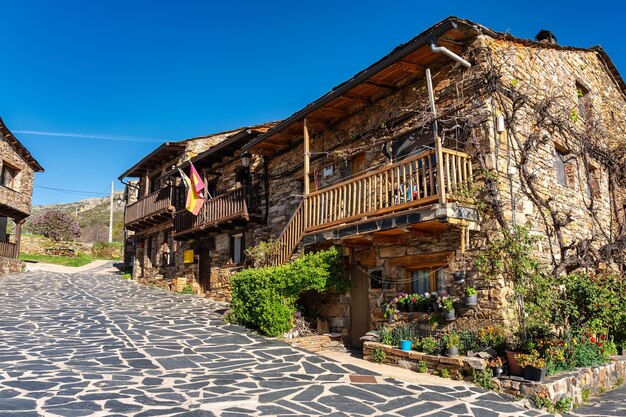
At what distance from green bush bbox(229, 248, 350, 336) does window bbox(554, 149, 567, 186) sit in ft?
16.7

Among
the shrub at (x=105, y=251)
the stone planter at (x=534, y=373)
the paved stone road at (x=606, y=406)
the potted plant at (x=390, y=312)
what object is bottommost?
the paved stone road at (x=606, y=406)

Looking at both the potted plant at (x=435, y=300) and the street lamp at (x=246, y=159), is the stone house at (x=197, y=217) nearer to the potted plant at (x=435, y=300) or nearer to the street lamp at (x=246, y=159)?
the street lamp at (x=246, y=159)

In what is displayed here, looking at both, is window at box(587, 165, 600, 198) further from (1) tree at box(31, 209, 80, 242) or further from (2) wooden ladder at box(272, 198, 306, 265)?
(1) tree at box(31, 209, 80, 242)

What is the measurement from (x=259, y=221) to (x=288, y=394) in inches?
342

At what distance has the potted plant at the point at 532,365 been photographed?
21.2 ft

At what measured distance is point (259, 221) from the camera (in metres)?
14.6

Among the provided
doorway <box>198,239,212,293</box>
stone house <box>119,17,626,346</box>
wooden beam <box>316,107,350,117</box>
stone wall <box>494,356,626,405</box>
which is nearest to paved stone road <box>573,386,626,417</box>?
stone wall <box>494,356,626,405</box>

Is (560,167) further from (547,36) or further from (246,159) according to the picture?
(246,159)

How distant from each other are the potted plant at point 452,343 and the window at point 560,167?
14.7 ft

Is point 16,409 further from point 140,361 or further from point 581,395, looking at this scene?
point 581,395

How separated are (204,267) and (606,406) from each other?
14.0 meters

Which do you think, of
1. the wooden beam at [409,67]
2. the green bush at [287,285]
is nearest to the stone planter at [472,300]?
the green bush at [287,285]

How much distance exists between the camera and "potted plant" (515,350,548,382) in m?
6.46

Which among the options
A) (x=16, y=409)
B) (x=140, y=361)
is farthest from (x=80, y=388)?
(x=140, y=361)
